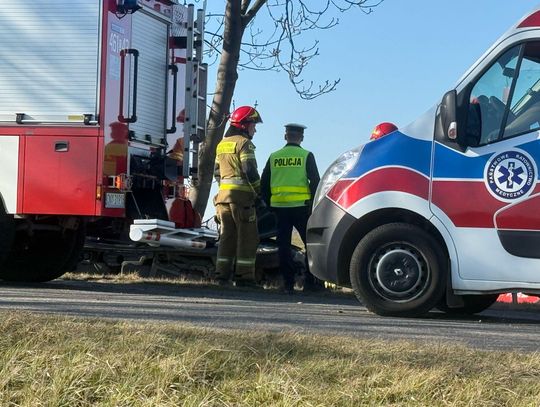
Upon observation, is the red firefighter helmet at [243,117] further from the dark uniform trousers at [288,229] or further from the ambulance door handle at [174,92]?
the ambulance door handle at [174,92]

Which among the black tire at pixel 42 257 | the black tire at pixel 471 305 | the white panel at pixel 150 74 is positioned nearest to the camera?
the black tire at pixel 471 305

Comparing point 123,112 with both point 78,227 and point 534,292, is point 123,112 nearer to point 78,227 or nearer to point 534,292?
point 78,227

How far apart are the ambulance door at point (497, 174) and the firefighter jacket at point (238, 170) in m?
3.31

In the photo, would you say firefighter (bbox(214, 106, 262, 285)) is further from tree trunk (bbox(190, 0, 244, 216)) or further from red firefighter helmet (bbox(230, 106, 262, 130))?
tree trunk (bbox(190, 0, 244, 216))

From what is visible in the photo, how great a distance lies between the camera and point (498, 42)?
25.9 ft

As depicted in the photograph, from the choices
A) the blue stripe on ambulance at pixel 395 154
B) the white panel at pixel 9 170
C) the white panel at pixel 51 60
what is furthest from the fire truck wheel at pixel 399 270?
the white panel at pixel 9 170

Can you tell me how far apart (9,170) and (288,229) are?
309 cm

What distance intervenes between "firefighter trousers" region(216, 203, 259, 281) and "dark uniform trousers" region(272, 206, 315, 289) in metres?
0.29

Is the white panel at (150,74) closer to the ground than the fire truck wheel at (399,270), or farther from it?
farther from it

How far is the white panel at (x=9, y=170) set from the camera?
1020cm

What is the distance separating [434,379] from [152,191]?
7377mm

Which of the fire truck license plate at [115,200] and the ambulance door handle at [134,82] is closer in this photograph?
the fire truck license plate at [115,200]

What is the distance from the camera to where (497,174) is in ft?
25.3

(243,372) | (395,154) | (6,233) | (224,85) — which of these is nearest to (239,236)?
(6,233)
